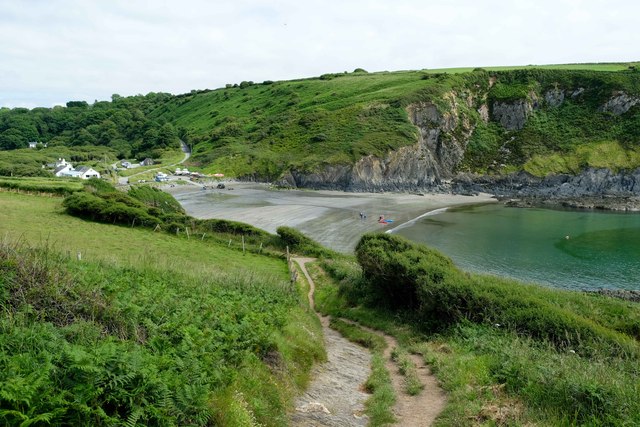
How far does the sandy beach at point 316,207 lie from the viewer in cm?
6362

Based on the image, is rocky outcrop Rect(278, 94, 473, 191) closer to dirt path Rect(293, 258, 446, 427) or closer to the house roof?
the house roof

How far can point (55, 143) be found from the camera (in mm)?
169625

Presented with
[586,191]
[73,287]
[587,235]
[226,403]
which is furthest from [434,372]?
[586,191]

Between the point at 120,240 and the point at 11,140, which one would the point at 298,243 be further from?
the point at 11,140

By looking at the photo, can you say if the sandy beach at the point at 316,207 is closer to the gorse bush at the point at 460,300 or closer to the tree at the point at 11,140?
the gorse bush at the point at 460,300

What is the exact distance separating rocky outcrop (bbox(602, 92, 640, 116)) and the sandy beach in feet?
182

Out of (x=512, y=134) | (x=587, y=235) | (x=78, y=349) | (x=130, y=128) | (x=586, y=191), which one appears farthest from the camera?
(x=130, y=128)

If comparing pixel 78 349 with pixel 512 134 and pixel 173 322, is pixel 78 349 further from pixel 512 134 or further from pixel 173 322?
pixel 512 134

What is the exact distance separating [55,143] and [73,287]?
191 meters

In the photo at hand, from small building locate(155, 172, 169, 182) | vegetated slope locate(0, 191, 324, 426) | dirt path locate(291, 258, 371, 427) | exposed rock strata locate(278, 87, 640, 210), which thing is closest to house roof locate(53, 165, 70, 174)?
small building locate(155, 172, 169, 182)

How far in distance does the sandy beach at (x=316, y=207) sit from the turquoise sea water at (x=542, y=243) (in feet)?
23.4

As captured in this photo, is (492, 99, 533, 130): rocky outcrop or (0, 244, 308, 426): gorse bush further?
(492, 99, 533, 130): rocky outcrop

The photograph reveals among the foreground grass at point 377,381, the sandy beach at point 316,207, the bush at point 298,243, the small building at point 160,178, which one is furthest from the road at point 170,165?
the foreground grass at point 377,381

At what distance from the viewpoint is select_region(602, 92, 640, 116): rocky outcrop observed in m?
127
